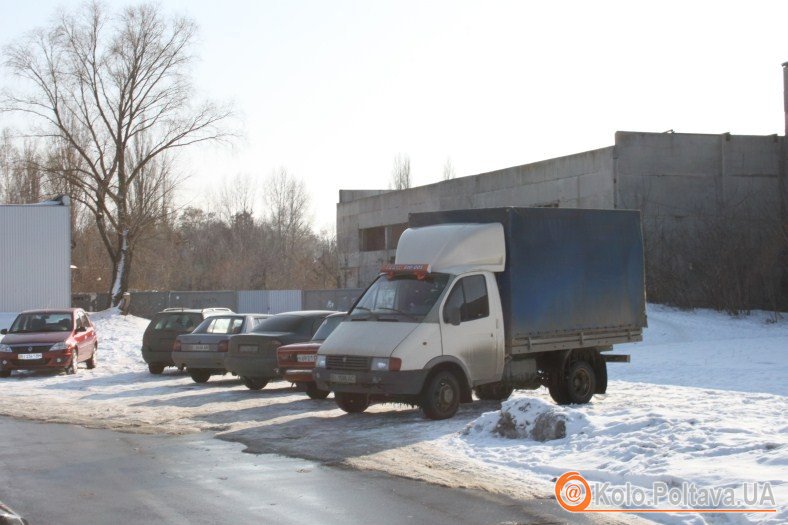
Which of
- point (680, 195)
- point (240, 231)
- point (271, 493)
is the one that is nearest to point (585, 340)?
point (271, 493)

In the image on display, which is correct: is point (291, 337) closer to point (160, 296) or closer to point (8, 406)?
point (8, 406)

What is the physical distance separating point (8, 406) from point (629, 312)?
431 inches

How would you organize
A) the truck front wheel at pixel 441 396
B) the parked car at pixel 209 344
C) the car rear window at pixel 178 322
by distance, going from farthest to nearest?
→ the car rear window at pixel 178 322
the parked car at pixel 209 344
the truck front wheel at pixel 441 396

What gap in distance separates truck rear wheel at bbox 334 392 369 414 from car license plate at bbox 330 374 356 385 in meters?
1.01

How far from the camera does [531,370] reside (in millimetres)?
15398

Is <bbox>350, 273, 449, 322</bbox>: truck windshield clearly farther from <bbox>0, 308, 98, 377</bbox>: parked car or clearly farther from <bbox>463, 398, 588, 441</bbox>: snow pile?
<bbox>0, 308, 98, 377</bbox>: parked car

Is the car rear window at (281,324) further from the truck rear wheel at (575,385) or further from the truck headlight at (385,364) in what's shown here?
the truck headlight at (385,364)

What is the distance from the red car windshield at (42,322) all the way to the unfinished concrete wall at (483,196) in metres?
26.3

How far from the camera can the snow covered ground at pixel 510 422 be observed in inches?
360

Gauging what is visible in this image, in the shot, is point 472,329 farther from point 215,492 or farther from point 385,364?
point 215,492

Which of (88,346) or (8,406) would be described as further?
(88,346)

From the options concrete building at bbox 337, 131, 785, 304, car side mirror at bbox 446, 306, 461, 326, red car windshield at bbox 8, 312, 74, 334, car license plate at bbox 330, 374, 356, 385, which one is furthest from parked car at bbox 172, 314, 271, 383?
concrete building at bbox 337, 131, 785, 304

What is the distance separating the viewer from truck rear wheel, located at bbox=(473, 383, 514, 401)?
1617cm

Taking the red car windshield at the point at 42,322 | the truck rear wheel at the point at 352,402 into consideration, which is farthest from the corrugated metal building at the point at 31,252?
A: the truck rear wheel at the point at 352,402
